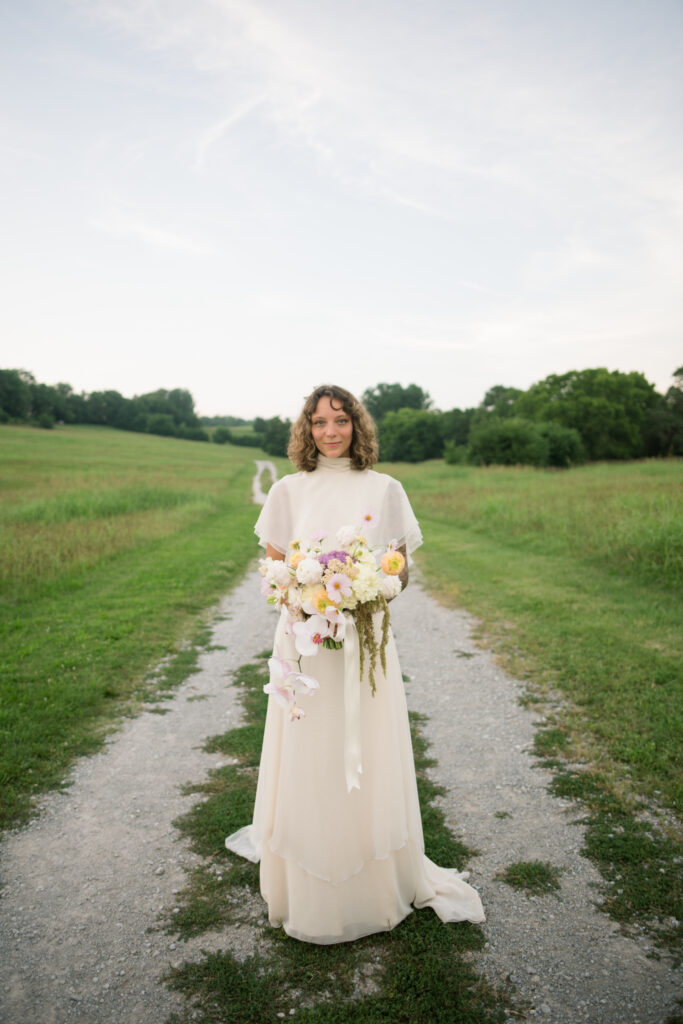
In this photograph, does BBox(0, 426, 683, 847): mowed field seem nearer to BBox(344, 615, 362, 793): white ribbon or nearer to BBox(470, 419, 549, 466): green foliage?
BBox(344, 615, 362, 793): white ribbon

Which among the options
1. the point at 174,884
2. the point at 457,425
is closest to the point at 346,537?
the point at 174,884

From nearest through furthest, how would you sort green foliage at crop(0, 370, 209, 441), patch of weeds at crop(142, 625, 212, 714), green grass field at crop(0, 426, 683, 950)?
green grass field at crop(0, 426, 683, 950)
patch of weeds at crop(142, 625, 212, 714)
green foliage at crop(0, 370, 209, 441)

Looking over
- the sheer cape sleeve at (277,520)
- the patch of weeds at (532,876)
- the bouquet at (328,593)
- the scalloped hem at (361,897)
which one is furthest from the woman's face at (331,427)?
the patch of weeds at (532,876)

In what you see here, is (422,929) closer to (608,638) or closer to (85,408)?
(608,638)

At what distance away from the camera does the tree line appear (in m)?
44.7

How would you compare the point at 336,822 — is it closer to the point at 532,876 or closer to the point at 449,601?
the point at 532,876

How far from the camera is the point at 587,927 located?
10.0 feet

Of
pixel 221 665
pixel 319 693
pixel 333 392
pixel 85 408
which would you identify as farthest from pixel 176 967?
pixel 85 408

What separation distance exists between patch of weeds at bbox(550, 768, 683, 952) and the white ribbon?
1.75 metres

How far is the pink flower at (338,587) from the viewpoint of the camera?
260 centimetres

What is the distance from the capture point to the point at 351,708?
2.87 meters

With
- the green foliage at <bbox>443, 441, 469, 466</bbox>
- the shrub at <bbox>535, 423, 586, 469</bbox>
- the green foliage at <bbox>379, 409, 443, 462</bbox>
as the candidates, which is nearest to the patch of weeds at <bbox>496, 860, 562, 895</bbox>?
the shrub at <bbox>535, 423, 586, 469</bbox>

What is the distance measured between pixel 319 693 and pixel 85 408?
98.4m

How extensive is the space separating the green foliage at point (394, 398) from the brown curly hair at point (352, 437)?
108m
